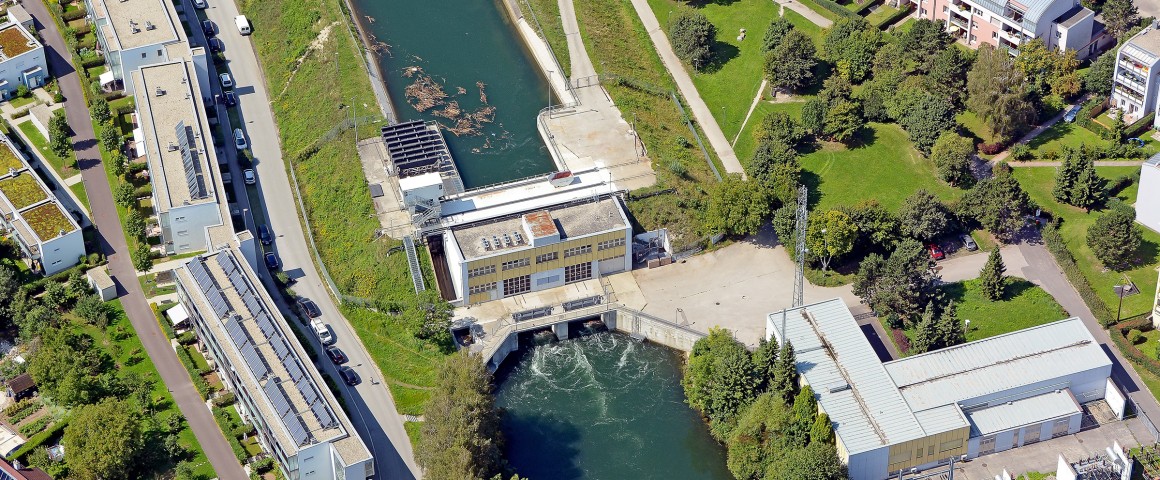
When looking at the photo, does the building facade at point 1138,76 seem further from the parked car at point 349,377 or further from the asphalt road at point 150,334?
the asphalt road at point 150,334

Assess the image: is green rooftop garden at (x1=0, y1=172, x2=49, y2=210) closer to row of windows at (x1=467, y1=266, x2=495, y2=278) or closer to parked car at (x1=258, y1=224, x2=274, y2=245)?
parked car at (x1=258, y1=224, x2=274, y2=245)

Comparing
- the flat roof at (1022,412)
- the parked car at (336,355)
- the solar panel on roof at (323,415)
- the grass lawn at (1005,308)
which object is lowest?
the flat roof at (1022,412)

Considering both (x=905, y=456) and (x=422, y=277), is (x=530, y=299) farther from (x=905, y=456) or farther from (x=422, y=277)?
(x=905, y=456)

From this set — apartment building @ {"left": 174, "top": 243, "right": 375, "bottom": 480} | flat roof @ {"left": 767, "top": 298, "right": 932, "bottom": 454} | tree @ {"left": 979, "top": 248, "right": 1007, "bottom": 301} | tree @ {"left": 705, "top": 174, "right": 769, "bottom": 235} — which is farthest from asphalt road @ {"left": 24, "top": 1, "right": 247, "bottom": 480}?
tree @ {"left": 979, "top": 248, "right": 1007, "bottom": 301}

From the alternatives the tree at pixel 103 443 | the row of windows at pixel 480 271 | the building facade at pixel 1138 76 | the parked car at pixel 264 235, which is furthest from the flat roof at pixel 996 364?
the tree at pixel 103 443

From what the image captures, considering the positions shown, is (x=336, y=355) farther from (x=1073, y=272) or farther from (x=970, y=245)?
(x=1073, y=272)

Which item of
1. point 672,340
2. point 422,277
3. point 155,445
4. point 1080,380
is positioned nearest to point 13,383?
point 155,445
